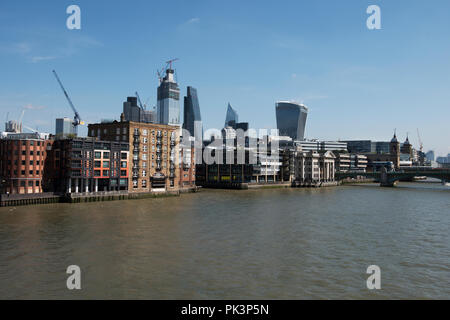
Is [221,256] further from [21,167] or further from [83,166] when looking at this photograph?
[21,167]

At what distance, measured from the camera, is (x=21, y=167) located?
8931cm

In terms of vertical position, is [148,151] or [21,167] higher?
[148,151]

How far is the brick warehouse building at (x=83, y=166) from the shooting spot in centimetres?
9306

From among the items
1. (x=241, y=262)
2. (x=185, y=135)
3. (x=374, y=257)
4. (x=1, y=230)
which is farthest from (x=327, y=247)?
(x=185, y=135)

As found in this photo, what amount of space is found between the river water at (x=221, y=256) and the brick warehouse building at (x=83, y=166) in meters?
28.2

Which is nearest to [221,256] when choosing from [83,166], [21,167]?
[83,166]

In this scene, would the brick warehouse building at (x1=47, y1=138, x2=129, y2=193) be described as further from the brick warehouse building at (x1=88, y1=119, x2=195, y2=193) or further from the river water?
the river water

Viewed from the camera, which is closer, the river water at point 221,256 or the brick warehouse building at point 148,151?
the river water at point 221,256

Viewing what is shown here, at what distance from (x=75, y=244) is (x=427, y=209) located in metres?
72.8

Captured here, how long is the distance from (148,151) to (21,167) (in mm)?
34982

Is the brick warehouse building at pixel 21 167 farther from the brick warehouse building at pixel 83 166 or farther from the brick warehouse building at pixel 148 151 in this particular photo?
the brick warehouse building at pixel 148 151

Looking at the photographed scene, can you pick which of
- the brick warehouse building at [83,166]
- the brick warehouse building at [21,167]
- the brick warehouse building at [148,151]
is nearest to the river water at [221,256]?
the brick warehouse building at [21,167]
